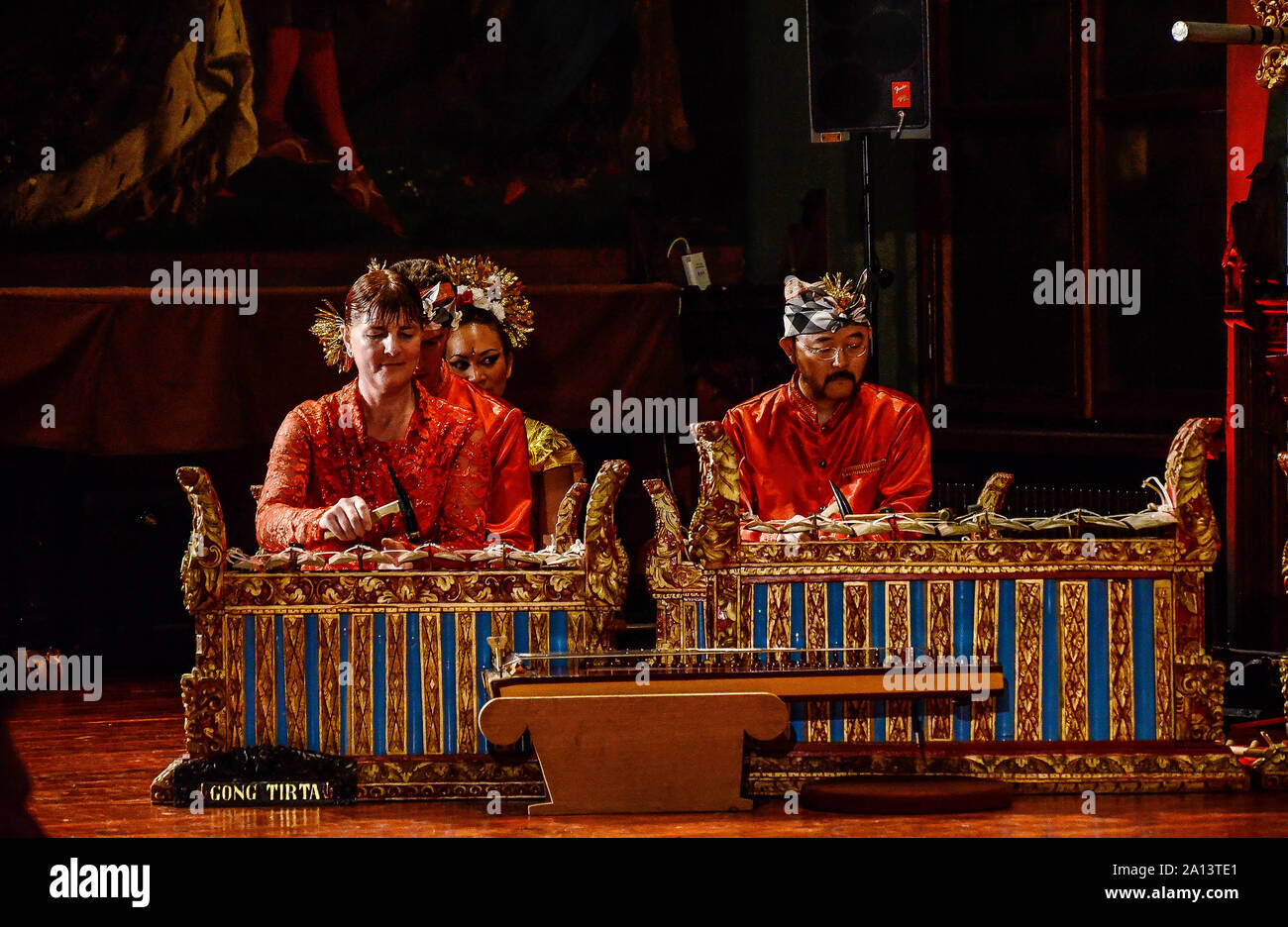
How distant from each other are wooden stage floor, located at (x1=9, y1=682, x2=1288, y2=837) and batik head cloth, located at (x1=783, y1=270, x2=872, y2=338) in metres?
1.56

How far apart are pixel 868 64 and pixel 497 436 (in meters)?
2.63

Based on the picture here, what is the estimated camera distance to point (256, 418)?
7840 millimetres

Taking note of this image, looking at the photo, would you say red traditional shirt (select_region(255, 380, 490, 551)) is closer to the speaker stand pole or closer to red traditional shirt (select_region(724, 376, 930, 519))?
red traditional shirt (select_region(724, 376, 930, 519))

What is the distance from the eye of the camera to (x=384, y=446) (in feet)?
18.7

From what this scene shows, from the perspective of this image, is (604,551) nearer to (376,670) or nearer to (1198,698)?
(376,670)

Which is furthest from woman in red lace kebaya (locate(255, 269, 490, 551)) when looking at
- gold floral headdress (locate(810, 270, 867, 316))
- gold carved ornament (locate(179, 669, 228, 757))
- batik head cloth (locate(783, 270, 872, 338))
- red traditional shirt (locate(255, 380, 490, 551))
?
gold floral headdress (locate(810, 270, 867, 316))

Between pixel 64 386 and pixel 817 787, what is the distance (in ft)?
12.1

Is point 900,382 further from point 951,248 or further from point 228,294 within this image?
point 228,294

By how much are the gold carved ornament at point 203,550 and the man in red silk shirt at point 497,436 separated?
0.74 m

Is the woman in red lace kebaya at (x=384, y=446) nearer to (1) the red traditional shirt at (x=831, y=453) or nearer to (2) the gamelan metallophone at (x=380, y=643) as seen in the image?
(2) the gamelan metallophone at (x=380, y=643)

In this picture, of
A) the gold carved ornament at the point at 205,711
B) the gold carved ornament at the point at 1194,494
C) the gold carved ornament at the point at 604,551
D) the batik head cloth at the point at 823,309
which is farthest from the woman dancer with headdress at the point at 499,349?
the gold carved ornament at the point at 1194,494

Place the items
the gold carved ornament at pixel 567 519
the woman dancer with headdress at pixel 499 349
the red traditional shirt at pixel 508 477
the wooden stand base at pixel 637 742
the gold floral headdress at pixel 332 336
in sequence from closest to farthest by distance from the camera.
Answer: the wooden stand base at pixel 637 742 < the gold carved ornament at pixel 567 519 < the red traditional shirt at pixel 508 477 < the gold floral headdress at pixel 332 336 < the woman dancer with headdress at pixel 499 349

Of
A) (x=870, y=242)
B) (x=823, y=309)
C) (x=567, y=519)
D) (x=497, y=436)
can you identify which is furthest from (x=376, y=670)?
(x=870, y=242)

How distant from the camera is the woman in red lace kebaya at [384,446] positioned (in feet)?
18.4
